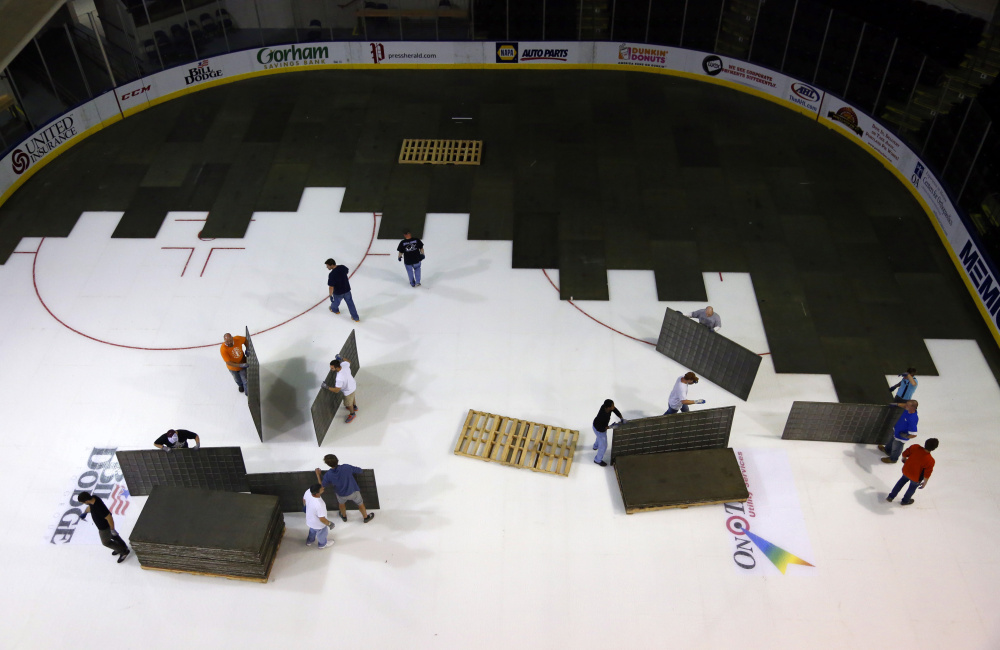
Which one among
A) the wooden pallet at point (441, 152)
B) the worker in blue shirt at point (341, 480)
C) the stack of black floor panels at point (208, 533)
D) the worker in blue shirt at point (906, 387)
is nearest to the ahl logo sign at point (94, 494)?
the stack of black floor panels at point (208, 533)

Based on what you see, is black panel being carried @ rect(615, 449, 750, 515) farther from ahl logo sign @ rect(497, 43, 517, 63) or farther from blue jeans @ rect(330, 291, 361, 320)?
ahl logo sign @ rect(497, 43, 517, 63)

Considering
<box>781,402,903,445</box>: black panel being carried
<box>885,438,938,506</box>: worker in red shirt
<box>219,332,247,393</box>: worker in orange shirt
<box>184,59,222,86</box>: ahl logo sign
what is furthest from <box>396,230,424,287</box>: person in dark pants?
<box>184,59,222,86</box>: ahl logo sign

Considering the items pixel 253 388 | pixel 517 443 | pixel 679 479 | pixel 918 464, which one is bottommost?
pixel 517 443

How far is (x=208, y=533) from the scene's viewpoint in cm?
1212

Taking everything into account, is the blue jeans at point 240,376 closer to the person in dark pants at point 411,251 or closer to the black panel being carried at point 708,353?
the person in dark pants at point 411,251

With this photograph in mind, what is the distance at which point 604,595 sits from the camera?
12.3 meters

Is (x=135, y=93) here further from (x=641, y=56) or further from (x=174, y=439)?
(x=641, y=56)

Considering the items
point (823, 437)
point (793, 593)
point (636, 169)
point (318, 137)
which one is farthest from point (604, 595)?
point (318, 137)

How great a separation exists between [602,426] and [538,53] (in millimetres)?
15765

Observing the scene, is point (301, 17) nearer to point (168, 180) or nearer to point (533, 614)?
point (168, 180)

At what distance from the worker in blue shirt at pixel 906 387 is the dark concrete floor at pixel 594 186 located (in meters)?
0.74

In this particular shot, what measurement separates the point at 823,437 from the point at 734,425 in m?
1.63

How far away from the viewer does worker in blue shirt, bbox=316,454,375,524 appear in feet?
40.1

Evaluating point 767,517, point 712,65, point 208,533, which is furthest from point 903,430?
point 712,65
